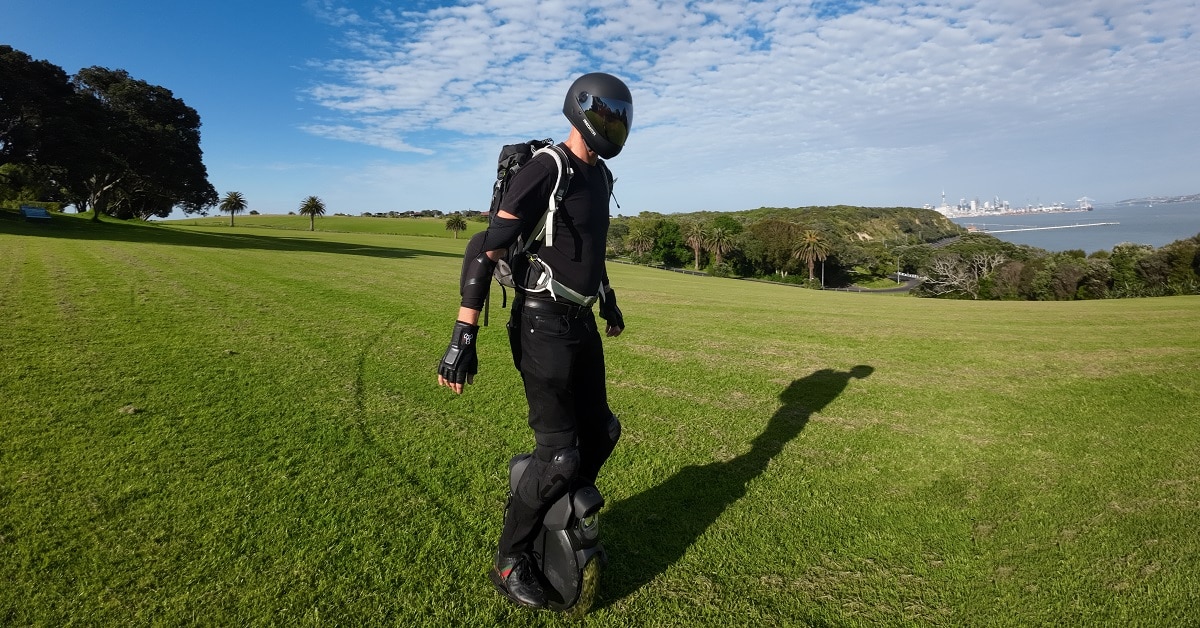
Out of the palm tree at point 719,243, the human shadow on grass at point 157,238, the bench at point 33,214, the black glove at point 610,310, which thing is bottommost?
the black glove at point 610,310

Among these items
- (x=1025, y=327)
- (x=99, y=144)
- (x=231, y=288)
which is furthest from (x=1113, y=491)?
(x=99, y=144)

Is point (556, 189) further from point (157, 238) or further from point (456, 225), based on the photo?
point (456, 225)

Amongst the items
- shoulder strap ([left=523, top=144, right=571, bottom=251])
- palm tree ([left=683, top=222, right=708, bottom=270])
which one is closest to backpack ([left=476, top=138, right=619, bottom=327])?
shoulder strap ([left=523, top=144, right=571, bottom=251])

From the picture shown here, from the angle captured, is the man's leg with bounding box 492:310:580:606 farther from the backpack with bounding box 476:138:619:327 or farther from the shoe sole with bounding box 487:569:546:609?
the backpack with bounding box 476:138:619:327

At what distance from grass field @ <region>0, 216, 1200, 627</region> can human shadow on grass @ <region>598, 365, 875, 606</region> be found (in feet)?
0.08

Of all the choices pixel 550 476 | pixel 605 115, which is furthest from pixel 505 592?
pixel 605 115

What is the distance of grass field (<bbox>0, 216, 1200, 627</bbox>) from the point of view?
3.06 metres

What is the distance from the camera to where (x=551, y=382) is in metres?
3.00

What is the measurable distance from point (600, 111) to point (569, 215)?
0.63m

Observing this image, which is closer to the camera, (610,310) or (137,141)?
(610,310)

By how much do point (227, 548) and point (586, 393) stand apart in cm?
236

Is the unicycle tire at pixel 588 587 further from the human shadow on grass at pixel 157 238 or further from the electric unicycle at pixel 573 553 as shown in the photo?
the human shadow on grass at pixel 157 238

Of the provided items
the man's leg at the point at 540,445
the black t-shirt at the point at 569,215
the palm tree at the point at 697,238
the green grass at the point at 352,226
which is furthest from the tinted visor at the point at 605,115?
the palm tree at the point at 697,238

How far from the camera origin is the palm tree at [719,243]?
341 feet
